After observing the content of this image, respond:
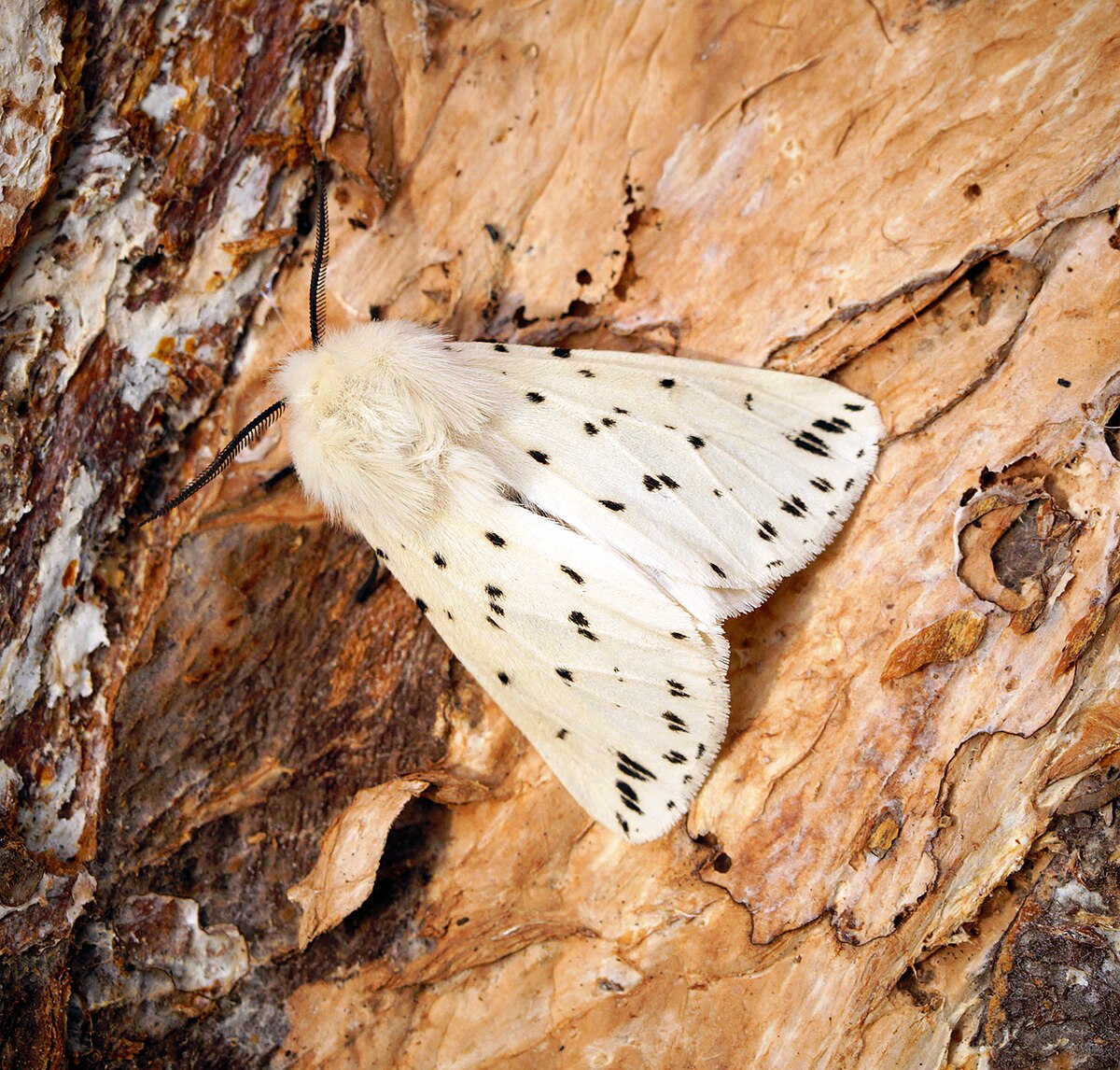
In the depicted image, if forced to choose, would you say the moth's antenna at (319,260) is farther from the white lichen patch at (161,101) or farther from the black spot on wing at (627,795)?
the black spot on wing at (627,795)

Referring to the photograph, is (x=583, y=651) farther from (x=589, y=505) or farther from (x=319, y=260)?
(x=319, y=260)

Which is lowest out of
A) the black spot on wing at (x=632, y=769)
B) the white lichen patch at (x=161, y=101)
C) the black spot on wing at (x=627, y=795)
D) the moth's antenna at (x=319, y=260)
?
Answer: the black spot on wing at (x=627, y=795)

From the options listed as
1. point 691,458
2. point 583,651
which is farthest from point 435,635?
point 691,458

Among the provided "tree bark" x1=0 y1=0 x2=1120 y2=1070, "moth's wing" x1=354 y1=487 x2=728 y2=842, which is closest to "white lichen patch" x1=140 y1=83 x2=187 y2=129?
"tree bark" x1=0 y1=0 x2=1120 y2=1070

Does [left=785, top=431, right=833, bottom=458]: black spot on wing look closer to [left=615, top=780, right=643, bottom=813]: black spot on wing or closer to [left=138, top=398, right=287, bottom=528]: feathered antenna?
[left=615, top=780, right=643, bottom=813]: black spot on wing

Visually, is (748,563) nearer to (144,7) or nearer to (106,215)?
(106,215)

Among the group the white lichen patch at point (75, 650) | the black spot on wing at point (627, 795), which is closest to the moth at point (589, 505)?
the black spot on wing at point (627, 795)
